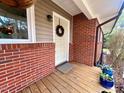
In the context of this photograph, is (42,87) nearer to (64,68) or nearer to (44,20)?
(64,68)

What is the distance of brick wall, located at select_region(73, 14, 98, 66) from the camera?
3.99 metres

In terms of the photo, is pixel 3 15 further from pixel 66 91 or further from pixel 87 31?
pixel 87 31

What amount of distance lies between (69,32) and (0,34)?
3205 millimetres

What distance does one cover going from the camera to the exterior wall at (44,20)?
2469mm

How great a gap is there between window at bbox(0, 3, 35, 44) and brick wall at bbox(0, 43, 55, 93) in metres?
0.21

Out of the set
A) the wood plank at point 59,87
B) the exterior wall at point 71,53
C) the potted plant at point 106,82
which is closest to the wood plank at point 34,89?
the wood plank at point 59,87

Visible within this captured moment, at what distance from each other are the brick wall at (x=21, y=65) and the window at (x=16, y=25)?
0.21 meters

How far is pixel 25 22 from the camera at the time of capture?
214 centimetres

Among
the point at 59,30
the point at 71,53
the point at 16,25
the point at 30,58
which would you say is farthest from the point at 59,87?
the point at 71,53

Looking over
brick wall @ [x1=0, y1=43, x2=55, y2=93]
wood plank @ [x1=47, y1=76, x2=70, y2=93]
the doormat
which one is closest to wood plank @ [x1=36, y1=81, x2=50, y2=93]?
brick wall @ [x1=0, y1=43, x2=55, y2=93]

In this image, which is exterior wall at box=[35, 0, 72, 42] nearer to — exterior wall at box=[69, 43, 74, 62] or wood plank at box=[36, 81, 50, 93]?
Result: wood plank at box=[36, 81, 50, 93]

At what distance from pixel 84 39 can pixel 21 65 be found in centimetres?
313

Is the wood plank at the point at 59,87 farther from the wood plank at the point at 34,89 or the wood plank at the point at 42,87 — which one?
the wood plank at the point at 34,89

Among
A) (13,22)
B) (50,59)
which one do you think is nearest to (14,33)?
(13,22)
